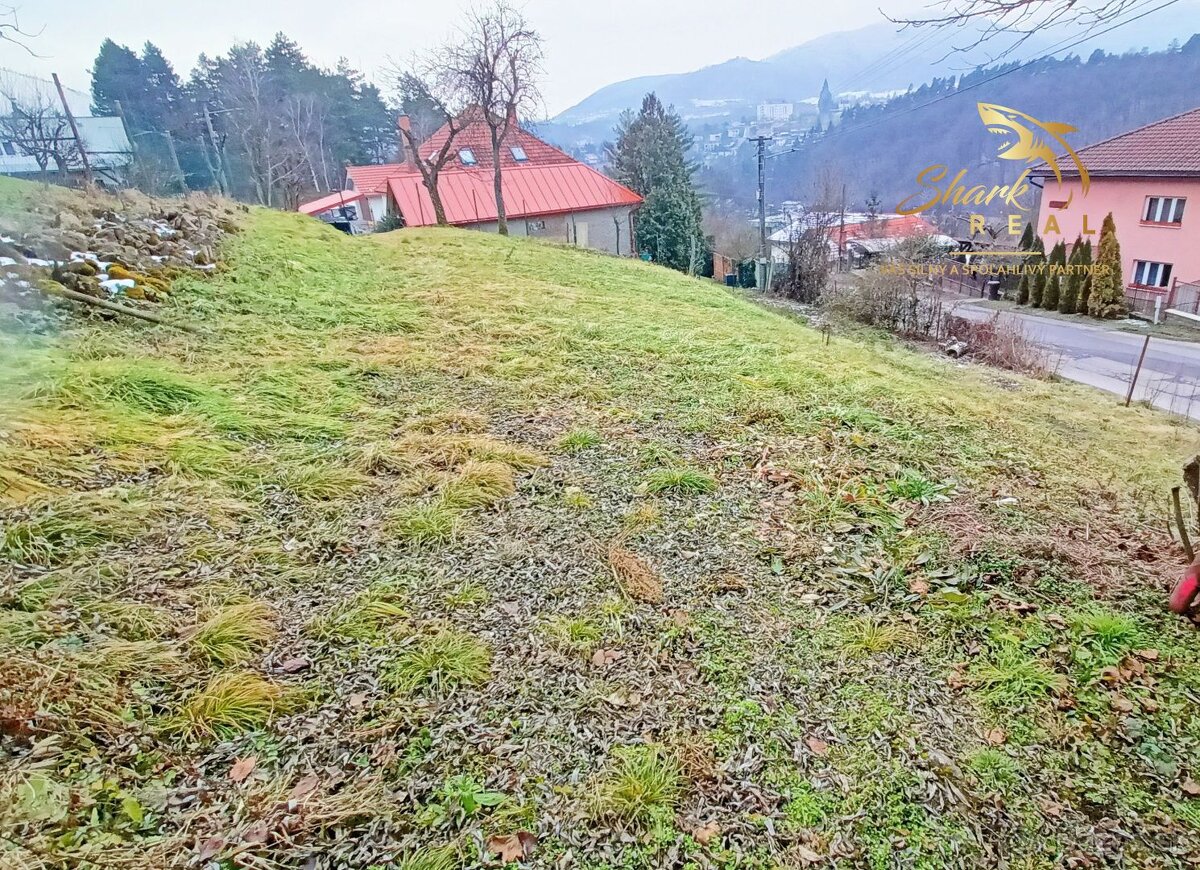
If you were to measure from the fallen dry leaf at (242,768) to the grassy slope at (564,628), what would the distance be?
0.7 inches

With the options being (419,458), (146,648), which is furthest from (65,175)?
(146,648)

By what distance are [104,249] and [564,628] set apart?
5748mm

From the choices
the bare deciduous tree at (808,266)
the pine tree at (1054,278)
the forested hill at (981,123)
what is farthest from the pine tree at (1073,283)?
the forested hill at (981,123)

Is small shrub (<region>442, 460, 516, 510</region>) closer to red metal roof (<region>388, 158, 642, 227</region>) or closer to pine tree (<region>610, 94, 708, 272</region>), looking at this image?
→ red metal roof (<region>388, 158, 642, 227</region>)

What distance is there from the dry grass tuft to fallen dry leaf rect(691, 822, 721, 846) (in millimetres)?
834

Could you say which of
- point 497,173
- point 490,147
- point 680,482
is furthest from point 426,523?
point 490,147

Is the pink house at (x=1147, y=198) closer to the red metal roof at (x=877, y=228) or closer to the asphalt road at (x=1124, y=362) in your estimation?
the asphalt road at (x=1124, y=362)

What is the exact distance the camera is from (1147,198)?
15.8m

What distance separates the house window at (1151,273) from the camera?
51.1 feet

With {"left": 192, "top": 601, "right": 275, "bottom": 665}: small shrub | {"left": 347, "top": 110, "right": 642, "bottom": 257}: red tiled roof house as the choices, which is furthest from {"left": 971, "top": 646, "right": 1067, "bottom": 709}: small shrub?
{"left": 347, "top": 110, "right": 642, "bottom": 257}: red tiled roof house

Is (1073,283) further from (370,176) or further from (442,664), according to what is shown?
(370,176)

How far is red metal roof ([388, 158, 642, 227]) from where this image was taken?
1692 centimetres

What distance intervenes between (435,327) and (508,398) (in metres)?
1.96

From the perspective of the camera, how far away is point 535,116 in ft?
46.7
